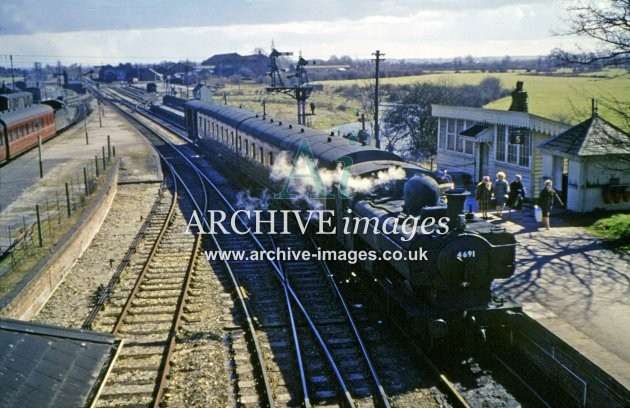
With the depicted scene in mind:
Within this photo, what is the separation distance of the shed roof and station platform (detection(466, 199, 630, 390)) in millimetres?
6527

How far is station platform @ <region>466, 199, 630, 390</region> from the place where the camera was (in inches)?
363

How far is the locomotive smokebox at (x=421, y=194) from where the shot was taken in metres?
10.4

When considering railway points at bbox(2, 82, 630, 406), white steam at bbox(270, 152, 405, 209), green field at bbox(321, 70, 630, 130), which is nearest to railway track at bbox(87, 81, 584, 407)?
railway points at bbox(2, 82, 630, 406)

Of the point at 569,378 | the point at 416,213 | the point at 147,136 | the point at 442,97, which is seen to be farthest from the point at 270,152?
the point at 147,136

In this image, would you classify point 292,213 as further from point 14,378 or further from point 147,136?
point 147,136

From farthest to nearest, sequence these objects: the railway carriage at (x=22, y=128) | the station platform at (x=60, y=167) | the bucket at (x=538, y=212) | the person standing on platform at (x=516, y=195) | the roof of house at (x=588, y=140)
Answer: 1. the railway carriage at (x=22, y=128)
2. the station platform at (x=60, y=167)
3. the person standing on platform at (x=516, y=195)
4. the roof of house at (x=588, y=140)
5. the bucket at (x=538, y=212)

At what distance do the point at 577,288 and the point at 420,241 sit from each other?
4387mm

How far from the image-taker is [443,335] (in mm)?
9320

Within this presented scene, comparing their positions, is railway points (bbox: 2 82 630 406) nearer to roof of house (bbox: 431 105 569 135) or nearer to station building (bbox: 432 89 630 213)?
station building (bbox: 432 89 630 213)

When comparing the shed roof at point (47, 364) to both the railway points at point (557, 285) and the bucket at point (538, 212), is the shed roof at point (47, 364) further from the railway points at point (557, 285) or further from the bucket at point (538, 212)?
the bucket at point (538, 212)

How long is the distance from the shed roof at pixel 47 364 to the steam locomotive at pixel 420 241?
5.34 m

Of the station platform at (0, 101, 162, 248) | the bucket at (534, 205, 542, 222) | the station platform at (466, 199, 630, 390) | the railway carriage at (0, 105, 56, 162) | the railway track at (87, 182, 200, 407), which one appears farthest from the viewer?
the railway carriage at (0, 105, 56, 162)

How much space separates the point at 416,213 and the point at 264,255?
620 centimetres

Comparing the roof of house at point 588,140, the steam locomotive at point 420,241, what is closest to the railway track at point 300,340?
the steam locomotive at point 420,241
